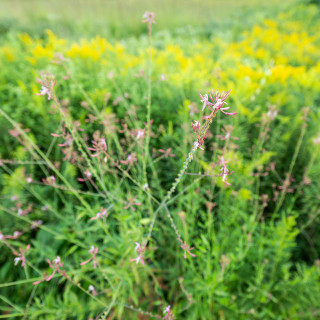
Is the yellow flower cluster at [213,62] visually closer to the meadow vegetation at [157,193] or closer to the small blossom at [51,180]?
the meadow vegetation at [157,193]

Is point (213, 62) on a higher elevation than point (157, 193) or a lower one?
higher

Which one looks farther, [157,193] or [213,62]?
[213,62]

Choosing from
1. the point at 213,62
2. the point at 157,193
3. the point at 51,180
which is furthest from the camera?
the point at 213,62

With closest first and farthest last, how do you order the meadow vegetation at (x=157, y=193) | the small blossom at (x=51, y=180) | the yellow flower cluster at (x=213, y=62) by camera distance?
the small blossom at (x=51, y=180) → the meadow vegetation at (x=157, y=193) → the yellow flower cluster at (x=213, y=62)

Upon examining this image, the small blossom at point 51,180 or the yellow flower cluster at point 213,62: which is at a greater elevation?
the yellow flower cluster at point 213,62

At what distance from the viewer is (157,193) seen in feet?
6.91

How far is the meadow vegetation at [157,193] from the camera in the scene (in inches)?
60.2

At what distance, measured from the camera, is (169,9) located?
36.0ft

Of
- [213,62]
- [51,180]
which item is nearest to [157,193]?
[51,180]

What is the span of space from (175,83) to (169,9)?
32.7 feet

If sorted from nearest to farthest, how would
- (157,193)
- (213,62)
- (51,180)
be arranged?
(51,180) → (157,193) → (213,62)

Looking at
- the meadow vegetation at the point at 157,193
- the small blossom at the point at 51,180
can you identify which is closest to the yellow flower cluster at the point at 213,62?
the meadow vegetation at the point at 157,193

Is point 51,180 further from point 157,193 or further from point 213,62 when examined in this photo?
point 213,62

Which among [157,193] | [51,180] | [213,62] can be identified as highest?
[213,62]
